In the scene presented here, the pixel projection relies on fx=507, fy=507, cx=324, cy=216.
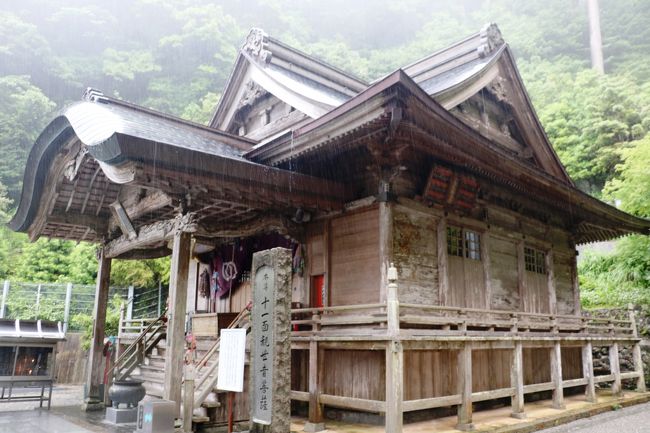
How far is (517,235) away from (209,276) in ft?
27.5

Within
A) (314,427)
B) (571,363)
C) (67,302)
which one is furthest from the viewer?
(67,302)

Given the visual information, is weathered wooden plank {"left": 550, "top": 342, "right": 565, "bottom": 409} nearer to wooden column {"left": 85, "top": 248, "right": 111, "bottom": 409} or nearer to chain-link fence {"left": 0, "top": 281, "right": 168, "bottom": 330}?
wooden column {"left": 85, "top": 248, "right": 111, "bottom": 409}

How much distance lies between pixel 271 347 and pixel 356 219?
4.45m

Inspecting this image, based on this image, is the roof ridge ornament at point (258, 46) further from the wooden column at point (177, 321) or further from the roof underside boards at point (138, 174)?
the wooden column at point (177, 321)

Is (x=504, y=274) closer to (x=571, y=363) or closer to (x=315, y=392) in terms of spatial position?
(x=571, y=363)

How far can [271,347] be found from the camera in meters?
6.25

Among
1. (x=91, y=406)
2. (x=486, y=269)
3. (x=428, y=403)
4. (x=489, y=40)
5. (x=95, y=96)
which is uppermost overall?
(x=489, y=40)

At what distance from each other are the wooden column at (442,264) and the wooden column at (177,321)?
509 centimetres

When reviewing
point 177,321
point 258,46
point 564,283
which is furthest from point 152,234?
point 564,283

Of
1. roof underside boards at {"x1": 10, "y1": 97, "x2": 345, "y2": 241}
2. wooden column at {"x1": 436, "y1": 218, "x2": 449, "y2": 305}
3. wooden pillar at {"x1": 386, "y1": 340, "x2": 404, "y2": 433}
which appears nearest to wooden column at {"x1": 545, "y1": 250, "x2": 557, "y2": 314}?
wooden column at {"x1": 436, "y1": 218, "x2": 449, "y2": 305}

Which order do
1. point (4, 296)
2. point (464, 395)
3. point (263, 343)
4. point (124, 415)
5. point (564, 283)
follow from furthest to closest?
point (4, 296) → point (564, 283) → point (124, 415) → point (464, 395) → point (263, 343)

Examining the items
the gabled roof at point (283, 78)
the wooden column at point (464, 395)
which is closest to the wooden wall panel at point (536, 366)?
the wooden column at point (464, 395)

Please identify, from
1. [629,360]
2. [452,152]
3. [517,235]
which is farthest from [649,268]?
[452,152]

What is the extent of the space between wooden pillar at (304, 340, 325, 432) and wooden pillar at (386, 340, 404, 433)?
1.68 meters
